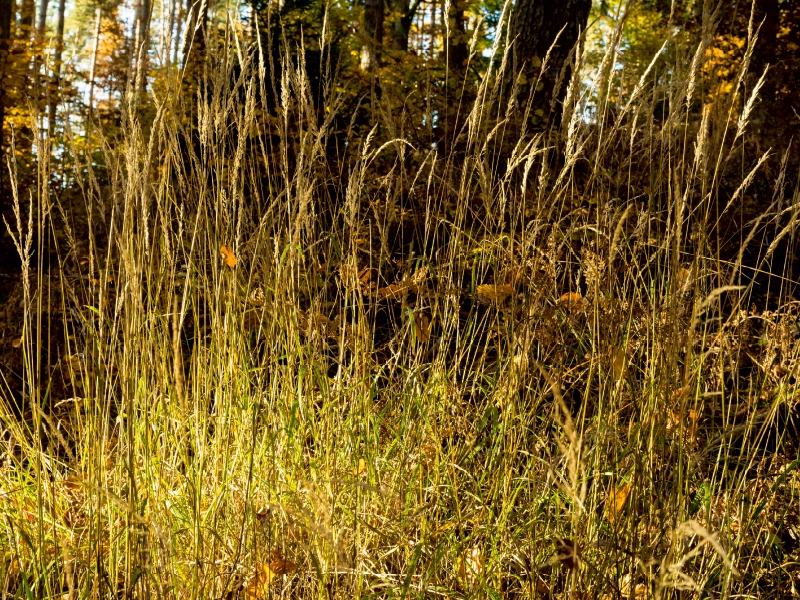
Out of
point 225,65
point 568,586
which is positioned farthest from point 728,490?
point 225,65

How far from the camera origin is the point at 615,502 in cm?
136

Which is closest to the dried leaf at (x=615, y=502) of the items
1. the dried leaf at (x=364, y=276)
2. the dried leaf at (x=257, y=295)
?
the dried leaf at (x=364, y=276)

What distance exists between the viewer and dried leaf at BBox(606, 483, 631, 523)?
1.35m

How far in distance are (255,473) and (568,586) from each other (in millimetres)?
706

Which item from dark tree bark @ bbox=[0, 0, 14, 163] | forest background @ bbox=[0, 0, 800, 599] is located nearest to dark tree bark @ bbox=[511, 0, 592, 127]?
forest background @ bbox=[0, 0, 800, 599]

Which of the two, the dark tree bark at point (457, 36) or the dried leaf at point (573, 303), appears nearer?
the dried leaf at point (573, 303)

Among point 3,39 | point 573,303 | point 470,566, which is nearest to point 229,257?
point 470,566

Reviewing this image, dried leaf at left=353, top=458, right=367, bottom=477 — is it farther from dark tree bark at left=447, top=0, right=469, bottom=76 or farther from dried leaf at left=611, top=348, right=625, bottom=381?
dark tree bark at left=447, top=0, right=469, bottom=76

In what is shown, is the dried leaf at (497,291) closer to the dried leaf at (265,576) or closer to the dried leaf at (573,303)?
the dried leaf at (573,303)

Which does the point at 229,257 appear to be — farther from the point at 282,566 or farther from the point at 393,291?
the point at 282,566

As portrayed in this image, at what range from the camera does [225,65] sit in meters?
1.58

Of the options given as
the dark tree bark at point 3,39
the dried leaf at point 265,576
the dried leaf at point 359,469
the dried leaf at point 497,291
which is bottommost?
the dried leaf at point 265,576

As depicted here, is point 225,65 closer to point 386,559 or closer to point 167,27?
point 167,27

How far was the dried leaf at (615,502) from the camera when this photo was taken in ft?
4.42
